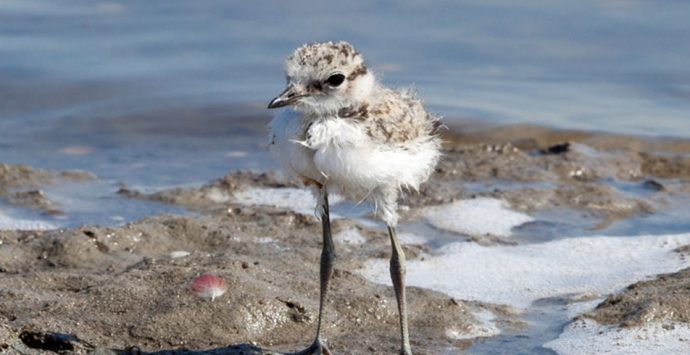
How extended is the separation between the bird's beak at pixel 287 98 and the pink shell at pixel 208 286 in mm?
878

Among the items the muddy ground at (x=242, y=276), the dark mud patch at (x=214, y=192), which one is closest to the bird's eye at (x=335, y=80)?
the muddy ground at (x=242, y=276)

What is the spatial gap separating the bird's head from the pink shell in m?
0.87

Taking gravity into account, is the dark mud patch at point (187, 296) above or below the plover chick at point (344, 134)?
below

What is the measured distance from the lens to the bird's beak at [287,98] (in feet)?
12.8

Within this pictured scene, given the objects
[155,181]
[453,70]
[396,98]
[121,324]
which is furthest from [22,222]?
[453,70]

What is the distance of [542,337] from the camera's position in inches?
182

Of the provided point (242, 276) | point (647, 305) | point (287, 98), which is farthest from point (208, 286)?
point (647, 305)

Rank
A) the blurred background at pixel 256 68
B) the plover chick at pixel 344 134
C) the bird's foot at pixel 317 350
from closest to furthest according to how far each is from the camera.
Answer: the plover chick at pixel 344 134
the bird's foot at pixel 317 350
the blurred background at pixel 256 68

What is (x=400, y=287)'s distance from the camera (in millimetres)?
4402

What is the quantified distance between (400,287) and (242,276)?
0.67m

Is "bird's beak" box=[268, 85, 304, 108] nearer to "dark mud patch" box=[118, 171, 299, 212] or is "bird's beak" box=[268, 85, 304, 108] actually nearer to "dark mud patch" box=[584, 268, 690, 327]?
"dark mud patch" box=[584, 268, 690, 327]

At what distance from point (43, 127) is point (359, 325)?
476 centimetres

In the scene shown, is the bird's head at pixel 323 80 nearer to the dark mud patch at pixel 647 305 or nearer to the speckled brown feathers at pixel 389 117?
the speckled brown feathers at pixel 389 117

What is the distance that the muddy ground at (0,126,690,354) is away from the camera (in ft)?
14.1
